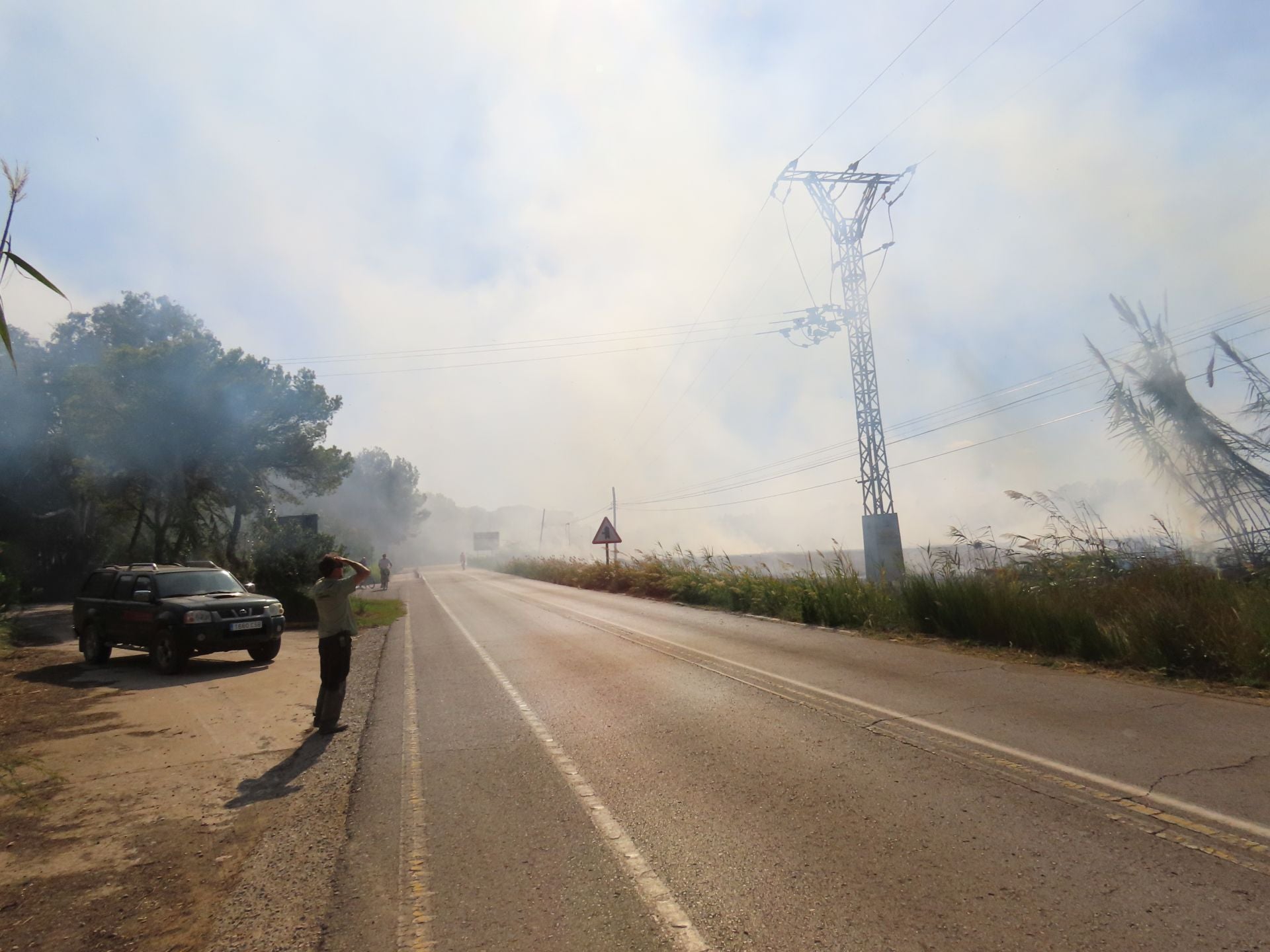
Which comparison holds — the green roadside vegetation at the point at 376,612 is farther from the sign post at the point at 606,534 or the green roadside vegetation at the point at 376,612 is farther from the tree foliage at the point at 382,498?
the tree foliage at the point at 382,498

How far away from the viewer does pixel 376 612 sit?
23.6m

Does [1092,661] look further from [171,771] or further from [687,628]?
[171,771]

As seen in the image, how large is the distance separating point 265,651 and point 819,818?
11.2m

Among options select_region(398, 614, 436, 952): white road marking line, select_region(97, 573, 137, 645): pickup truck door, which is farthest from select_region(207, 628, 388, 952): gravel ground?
select_region(97, 573, 137, 645): pickup truck door

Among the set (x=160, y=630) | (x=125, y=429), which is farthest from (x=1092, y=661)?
(x=125, y=429)

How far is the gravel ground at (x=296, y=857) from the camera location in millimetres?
3510

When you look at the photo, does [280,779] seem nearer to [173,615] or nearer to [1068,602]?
[173,615]

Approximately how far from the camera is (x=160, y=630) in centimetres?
1189

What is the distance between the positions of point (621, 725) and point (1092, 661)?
19.7ft

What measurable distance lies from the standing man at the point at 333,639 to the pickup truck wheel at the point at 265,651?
544 centimetres

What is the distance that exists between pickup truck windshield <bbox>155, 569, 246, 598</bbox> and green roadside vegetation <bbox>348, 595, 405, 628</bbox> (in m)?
4.42

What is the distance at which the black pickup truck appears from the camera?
1179cm

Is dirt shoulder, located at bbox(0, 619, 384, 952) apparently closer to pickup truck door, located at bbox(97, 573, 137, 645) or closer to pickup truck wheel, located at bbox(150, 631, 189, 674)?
pickup truck wheel, located at bbox(150, 631, 189, 674)

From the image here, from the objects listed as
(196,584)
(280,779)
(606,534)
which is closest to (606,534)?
(606,534)
